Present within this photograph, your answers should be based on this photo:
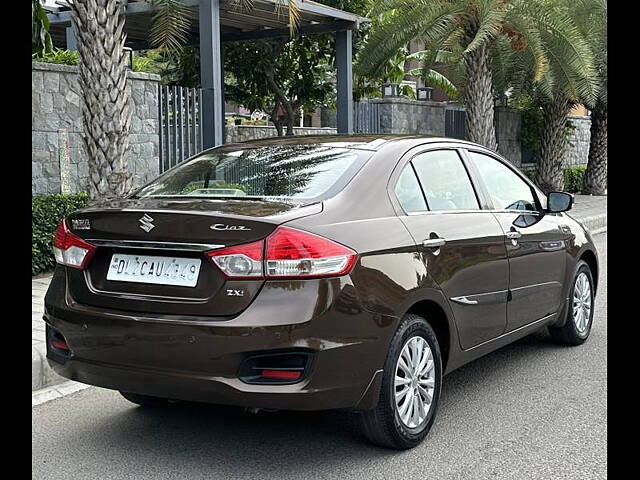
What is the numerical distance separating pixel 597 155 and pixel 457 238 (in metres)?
18.8

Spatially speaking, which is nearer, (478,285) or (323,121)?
(478,285)

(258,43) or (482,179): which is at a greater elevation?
(258,43)

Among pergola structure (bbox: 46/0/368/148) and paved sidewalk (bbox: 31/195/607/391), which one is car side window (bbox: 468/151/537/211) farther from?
pergola structure (bbox: 46/0/368/148)

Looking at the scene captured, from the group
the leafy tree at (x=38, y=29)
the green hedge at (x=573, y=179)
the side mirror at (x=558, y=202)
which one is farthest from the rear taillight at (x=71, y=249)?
the green hedge at (x=573, y=179)

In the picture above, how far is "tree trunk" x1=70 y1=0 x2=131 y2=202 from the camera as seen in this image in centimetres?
842

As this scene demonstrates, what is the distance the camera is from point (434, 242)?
4426mm

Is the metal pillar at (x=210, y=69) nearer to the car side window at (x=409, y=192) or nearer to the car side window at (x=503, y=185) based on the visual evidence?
the car side window at (x=503, y=185)

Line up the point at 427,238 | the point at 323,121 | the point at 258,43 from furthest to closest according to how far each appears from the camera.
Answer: the point at 323,121
the point at 258,43
the point at 427,238

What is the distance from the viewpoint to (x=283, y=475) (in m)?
3.87

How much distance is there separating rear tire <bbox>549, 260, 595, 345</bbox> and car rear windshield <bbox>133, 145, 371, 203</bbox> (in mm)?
2605

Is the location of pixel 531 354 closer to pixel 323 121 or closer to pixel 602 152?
pixel 602 152

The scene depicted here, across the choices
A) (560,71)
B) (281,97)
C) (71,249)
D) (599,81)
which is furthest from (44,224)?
(599,81)
